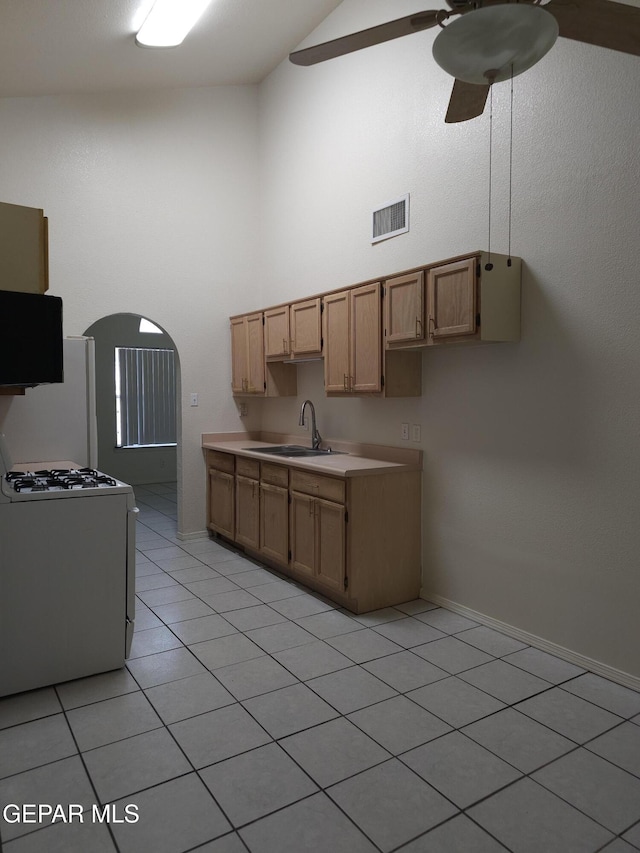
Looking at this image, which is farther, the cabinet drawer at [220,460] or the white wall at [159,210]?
the cabinet drawer at [220,460]

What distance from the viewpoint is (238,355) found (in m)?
5.43

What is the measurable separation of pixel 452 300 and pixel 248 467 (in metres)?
2.26

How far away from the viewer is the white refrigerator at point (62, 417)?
4.12m

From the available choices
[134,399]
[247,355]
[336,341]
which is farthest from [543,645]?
[134,399]

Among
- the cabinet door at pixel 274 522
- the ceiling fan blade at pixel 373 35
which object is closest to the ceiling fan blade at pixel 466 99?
the ceiling fan blade at pixel 373 35

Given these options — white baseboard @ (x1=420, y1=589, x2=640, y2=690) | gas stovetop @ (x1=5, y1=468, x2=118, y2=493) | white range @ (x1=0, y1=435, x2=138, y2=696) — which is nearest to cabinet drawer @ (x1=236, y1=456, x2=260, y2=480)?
gas stovetop @ (x1=5, y1=468, x2=118, y2=493)

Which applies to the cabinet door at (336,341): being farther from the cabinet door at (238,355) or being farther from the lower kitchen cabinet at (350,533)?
the cabinet door at (238,355)

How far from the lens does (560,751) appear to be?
2.22m

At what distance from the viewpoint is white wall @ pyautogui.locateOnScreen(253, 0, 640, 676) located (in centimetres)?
271

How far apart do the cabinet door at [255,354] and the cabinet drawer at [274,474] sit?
0.86 meters

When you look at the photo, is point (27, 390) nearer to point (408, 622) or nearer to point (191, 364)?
point (191, 364)

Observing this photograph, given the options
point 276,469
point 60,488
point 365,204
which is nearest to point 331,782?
point 60,488

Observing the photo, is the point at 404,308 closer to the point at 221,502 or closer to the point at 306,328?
the point at 306,328

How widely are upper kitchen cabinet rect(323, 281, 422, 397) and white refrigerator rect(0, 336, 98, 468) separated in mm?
1742
